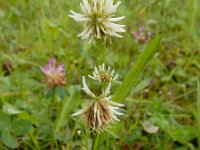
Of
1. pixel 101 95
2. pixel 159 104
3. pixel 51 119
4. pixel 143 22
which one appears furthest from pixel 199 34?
pixel 101 95

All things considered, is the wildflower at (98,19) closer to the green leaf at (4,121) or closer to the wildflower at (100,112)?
the wildflower at (100,112)

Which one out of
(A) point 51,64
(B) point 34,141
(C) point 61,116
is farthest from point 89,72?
(B) point 34,141

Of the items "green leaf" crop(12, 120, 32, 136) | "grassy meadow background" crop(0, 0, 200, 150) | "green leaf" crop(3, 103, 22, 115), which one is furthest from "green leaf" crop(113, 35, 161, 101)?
"green leaf" crop(3, 103, 22, 115)

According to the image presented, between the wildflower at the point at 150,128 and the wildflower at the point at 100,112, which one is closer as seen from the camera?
the wildflower at the point at 100,112

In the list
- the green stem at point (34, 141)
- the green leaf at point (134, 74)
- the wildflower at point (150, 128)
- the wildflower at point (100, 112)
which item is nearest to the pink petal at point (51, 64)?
the green stem at point (34, 141)

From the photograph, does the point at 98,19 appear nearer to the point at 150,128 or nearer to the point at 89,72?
the point at 150,128
